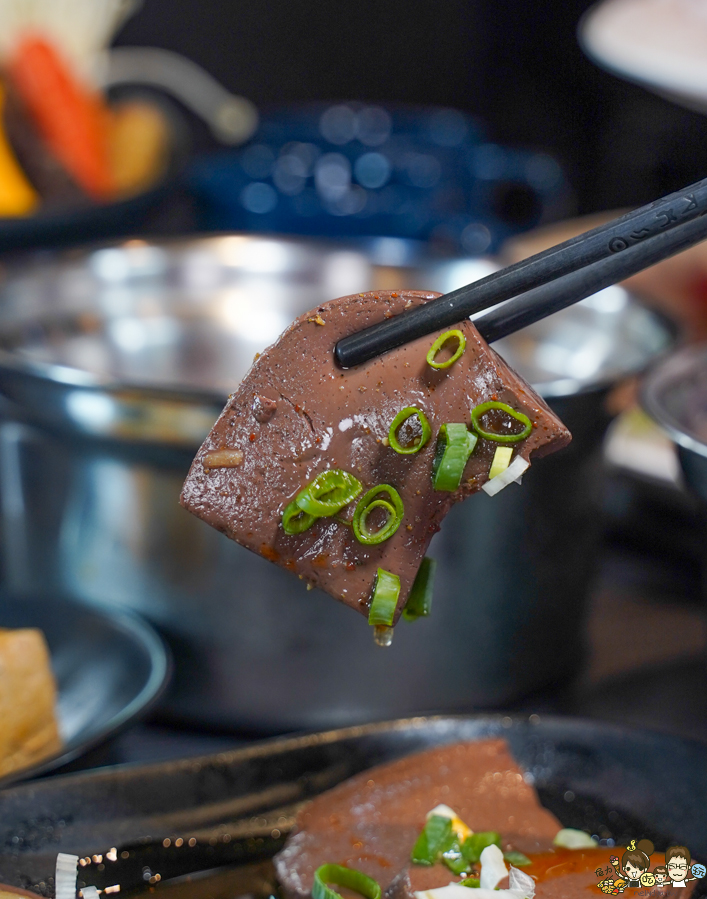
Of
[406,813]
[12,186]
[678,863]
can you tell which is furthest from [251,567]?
[12,186]

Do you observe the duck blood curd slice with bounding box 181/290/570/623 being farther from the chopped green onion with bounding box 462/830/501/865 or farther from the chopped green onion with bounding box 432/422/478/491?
the chopped green onion with bounding box 462/830/501/865

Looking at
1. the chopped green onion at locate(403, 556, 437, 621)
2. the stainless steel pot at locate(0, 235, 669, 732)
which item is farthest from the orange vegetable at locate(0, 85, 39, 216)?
the chopped green onion at locate(403, 556, 437, 621)

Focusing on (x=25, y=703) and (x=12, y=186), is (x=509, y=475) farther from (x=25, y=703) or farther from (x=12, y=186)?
(x=12, y=186)

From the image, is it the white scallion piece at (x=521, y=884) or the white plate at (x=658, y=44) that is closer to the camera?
the white scallion piece at (x=521, y=884)

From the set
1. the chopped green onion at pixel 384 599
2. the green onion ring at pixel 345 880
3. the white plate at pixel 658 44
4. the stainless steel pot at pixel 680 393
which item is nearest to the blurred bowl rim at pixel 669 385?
the stainless steel pot at pixel 680 393

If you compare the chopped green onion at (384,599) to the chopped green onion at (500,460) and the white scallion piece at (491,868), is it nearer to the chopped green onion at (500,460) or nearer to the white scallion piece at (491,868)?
the chopped green onion at (500,460)

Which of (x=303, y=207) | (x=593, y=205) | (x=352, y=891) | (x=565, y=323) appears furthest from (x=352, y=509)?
(x=593, y=205)
